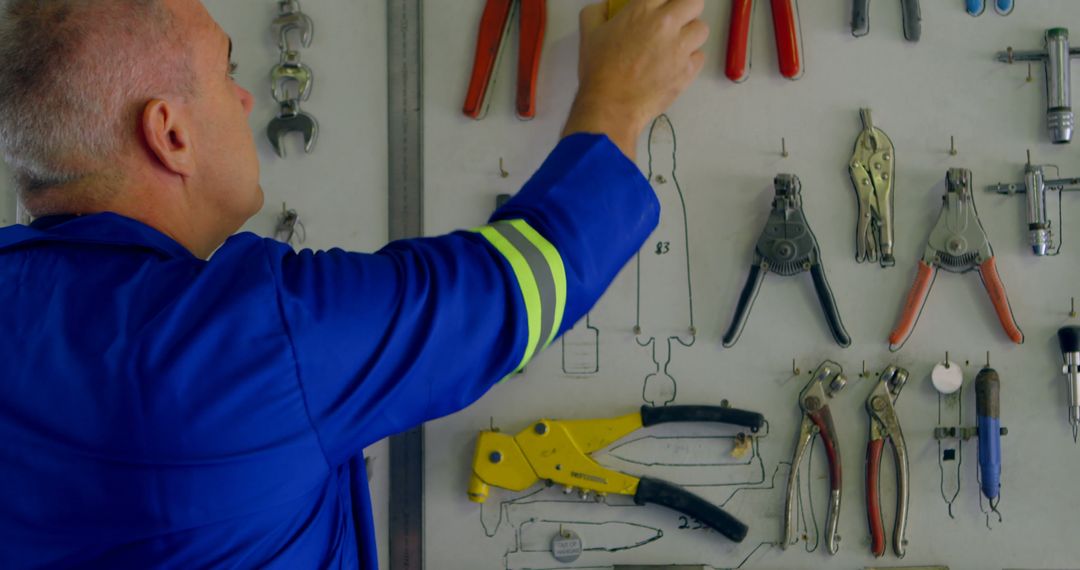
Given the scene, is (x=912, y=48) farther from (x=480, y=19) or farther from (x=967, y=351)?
(x=480, y=19)

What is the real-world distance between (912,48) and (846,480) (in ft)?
2.79

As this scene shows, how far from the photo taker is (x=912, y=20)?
1.78 m

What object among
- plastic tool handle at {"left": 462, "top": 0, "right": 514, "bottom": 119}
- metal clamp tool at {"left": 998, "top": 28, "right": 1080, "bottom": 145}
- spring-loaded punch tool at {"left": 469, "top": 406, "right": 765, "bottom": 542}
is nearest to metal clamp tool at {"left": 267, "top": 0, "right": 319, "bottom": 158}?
plastic tool handle at {"left": 462, "top": 0, "right": 514, "bottom": 119}

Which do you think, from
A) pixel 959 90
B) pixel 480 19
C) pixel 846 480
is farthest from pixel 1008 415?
pixel 480 19

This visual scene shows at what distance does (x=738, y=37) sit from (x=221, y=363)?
4.03ft

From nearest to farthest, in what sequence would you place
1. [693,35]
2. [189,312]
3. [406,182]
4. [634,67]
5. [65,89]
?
[189,312] < [65,89] < [634,67] < [693,35] < [406,182]

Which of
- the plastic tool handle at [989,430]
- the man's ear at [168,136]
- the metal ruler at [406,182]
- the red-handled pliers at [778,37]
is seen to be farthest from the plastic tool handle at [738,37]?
the man's ear at [168,136]

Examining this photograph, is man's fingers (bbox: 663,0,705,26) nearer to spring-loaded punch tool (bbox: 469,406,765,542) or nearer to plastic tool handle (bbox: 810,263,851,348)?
plastic tool handle (bbox: 810,263,851,348)

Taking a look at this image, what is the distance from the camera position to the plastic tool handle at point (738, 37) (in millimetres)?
1776

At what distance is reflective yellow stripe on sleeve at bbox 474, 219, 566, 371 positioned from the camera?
1037 millimetres

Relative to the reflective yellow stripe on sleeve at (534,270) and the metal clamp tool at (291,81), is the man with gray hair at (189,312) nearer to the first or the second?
the reflective yellow stripe on sleeve at (534,270)

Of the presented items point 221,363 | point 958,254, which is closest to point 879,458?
point 958,254

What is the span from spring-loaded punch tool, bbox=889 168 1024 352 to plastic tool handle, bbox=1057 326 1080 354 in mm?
70

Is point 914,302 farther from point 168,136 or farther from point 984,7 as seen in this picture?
point 168,136
